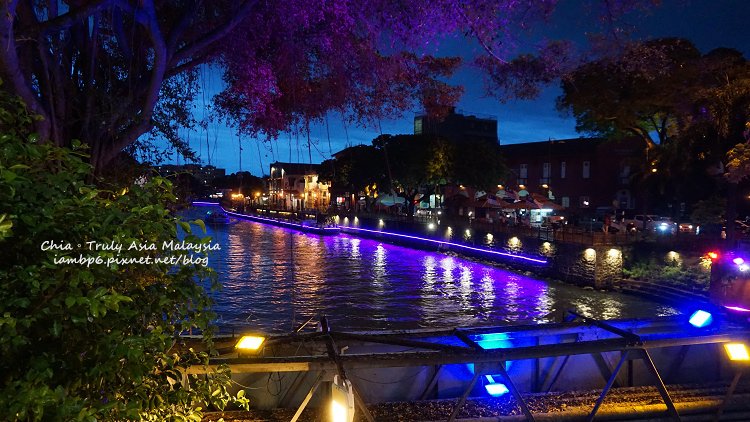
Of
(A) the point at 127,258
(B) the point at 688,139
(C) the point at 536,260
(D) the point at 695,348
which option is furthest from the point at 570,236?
(A) the point at 127,258

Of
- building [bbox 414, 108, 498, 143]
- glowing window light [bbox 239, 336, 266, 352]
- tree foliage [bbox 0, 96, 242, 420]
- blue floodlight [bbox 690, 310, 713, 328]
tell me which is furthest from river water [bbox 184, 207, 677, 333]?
building [bbox 414, 108, 498, 143]

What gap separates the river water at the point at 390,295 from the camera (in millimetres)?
14199

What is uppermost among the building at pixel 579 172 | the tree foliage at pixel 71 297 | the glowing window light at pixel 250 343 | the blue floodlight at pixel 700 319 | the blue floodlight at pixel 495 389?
the building at pixel 579 172

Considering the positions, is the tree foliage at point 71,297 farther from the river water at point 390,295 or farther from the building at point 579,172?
the building at point 579,172

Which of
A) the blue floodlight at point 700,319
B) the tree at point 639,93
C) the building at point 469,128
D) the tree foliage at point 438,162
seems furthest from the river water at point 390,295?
the building at point 469,128

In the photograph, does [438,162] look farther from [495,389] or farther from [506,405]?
[495,389]

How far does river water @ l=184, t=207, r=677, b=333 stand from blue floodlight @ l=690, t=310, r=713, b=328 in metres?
6.13

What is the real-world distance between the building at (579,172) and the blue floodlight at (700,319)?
37384 mm

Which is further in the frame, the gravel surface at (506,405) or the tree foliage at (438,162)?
the tree foliage at (438,162)

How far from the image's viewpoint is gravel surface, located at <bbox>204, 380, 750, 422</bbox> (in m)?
5.08

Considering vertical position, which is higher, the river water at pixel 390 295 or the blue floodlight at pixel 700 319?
the blue floodlight at pixel 700 319

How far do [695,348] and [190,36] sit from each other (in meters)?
7.84

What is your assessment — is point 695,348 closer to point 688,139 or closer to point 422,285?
point 422,285

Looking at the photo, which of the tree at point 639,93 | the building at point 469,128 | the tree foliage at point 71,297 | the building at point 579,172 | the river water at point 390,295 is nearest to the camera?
the tree foliage at point 71,297
